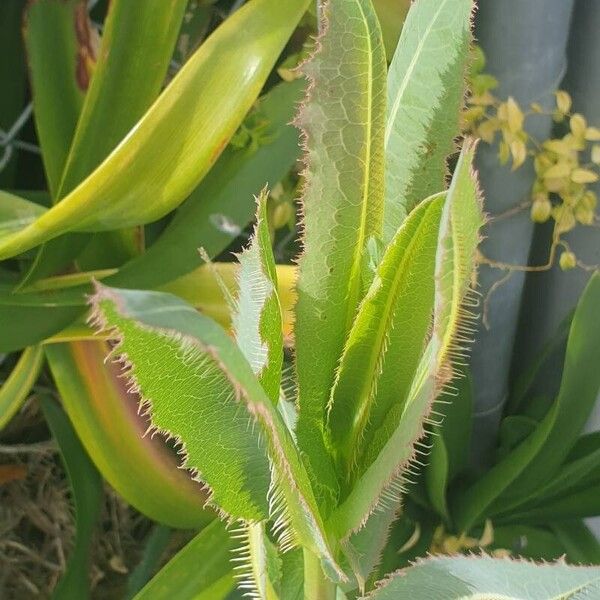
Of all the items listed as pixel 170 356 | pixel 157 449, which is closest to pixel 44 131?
pixel 157 449

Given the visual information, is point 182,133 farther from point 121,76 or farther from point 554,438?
point 554,438

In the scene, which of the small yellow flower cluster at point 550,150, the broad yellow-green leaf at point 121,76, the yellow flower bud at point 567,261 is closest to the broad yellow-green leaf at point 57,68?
the broad yellow-green leaf at point 121,76

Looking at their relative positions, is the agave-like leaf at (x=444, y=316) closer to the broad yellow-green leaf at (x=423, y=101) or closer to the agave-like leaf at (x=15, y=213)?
the broad yellow-green leaf at (x=423, y=101)

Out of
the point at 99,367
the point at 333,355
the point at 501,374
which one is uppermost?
the point at 333,355

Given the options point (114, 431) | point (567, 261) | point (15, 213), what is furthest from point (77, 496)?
point (567, 261)

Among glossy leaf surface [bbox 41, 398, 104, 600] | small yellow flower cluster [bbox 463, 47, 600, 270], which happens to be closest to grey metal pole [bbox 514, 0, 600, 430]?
small yellow flower cluster [bbox 463, 47, 600, 270]

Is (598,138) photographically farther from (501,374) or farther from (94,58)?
(94,58)
